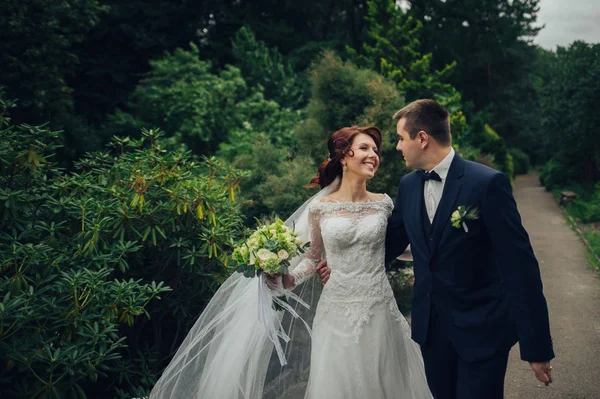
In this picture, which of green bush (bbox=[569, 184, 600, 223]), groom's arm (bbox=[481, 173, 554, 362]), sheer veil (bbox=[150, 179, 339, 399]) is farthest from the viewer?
green bush (bbox=[569, 184, 600, 223])

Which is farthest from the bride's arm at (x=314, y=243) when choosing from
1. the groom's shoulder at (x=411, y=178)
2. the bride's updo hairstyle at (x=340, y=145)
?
the groom's shoulder at (x=411, y=178)

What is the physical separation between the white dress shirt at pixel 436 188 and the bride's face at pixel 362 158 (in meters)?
0.73

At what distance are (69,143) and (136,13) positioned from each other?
7591 mm

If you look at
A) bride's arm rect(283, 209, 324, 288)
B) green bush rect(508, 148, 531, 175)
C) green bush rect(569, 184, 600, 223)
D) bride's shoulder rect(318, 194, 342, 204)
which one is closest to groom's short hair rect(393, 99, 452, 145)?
bride's shoulder rect(318, 194, 342, 204)

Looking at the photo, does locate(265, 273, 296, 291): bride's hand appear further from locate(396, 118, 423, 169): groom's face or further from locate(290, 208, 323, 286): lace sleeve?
locate(396, 118, 423, 169): groom's face

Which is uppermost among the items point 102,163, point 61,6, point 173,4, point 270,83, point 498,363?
point 173,4

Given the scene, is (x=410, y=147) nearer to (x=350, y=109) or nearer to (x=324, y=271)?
(x=324, y=271)

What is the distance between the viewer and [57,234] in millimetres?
4320

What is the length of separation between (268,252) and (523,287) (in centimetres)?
156

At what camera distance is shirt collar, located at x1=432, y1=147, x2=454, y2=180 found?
122 inches

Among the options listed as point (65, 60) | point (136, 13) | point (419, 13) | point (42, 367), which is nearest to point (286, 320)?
point (42, 367)

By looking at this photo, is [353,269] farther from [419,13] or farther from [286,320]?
[419,13]

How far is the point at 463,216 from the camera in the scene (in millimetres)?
2824

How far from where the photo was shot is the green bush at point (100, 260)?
3549mm
